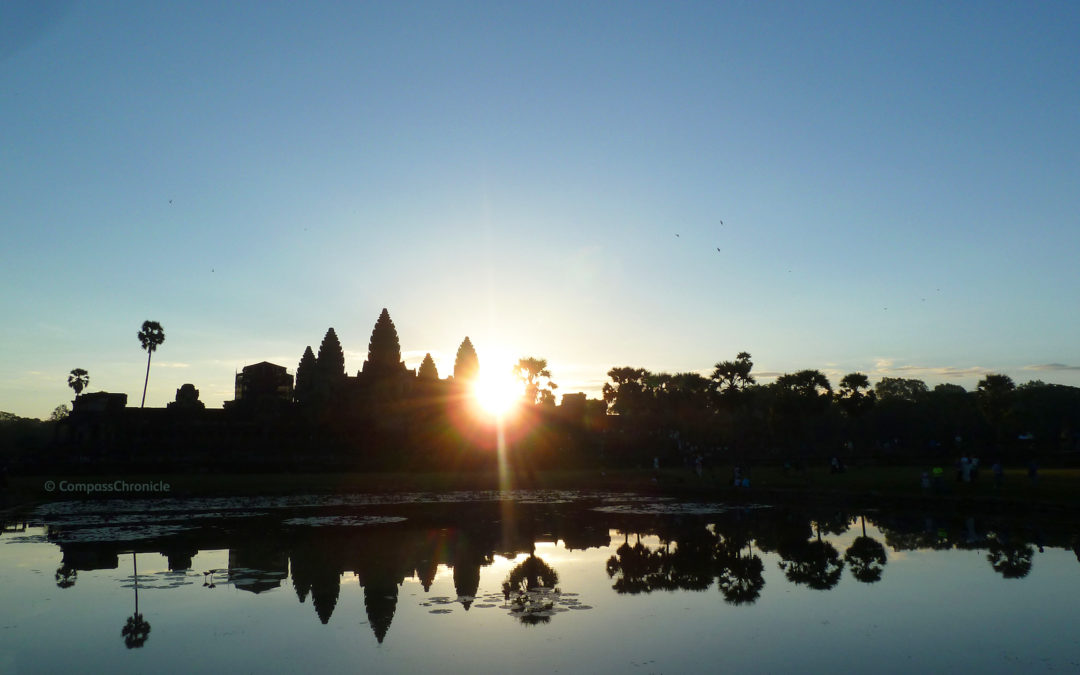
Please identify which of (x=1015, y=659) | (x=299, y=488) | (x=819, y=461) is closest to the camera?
(x=1015, y=659)

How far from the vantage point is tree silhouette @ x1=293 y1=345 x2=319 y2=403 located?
8081 cm

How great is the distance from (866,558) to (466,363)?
72065 mm

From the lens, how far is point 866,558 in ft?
54.6

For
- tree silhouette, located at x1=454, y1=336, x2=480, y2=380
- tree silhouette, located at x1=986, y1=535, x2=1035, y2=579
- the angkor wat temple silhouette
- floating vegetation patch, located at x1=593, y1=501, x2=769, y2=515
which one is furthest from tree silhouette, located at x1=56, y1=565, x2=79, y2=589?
tree silhouette, located at x1=454, y1=336, x2=480, y2=380

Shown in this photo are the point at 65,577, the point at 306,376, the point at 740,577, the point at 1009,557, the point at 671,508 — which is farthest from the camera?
the point at 306,376

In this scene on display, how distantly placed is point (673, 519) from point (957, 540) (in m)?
9.19

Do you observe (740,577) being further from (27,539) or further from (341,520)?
(27,539)

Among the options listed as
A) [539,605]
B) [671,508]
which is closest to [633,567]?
[539,605]

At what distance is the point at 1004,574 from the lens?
14383 mm

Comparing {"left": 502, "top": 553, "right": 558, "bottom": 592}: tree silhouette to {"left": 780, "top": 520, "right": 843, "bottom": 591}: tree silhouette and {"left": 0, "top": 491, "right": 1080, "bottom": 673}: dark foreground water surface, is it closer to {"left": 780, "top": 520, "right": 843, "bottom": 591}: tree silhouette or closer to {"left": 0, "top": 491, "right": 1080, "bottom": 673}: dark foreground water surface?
{"left": 0, "top": 491, "right": 1080, "bottom": 673}: dark foreground water surface

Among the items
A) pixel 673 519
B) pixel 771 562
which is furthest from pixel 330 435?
pixel 771 562

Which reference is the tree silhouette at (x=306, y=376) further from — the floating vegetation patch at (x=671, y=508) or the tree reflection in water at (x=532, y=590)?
the tree reflection in water at (x=532, y=590)

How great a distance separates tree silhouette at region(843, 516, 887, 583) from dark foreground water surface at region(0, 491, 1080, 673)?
0.25 feet

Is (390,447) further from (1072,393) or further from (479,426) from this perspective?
(1072,393)
